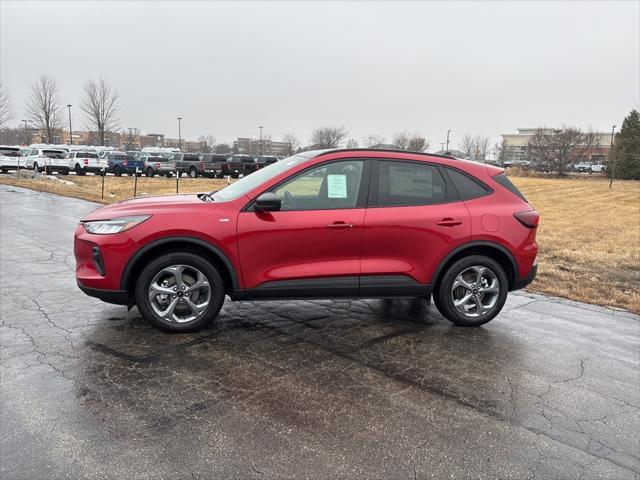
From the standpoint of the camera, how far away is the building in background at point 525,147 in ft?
244

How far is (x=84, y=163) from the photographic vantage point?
36.1 m

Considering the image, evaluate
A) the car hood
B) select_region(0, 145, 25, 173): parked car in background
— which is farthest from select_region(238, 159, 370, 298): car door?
select_region(0, 145, 25, 173): parked car in background

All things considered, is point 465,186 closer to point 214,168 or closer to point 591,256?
point 591,256

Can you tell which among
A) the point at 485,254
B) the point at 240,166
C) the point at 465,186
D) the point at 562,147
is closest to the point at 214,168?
the point at 240,166

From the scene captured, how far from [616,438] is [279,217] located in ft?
9.99

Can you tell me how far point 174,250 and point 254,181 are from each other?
1.05 m

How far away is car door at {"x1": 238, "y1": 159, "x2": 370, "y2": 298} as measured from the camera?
175 inches

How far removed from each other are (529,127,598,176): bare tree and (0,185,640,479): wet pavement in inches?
2318

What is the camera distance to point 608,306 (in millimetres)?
6301

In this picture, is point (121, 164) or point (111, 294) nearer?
point (111, 294)

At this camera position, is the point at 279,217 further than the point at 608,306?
No

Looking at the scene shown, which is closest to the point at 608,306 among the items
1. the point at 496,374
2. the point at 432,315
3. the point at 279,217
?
the point at 432,315

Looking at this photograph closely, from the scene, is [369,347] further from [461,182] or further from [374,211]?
[461,182]

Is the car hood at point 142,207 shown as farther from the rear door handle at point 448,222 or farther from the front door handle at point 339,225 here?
the rear door handle at point 448,222
